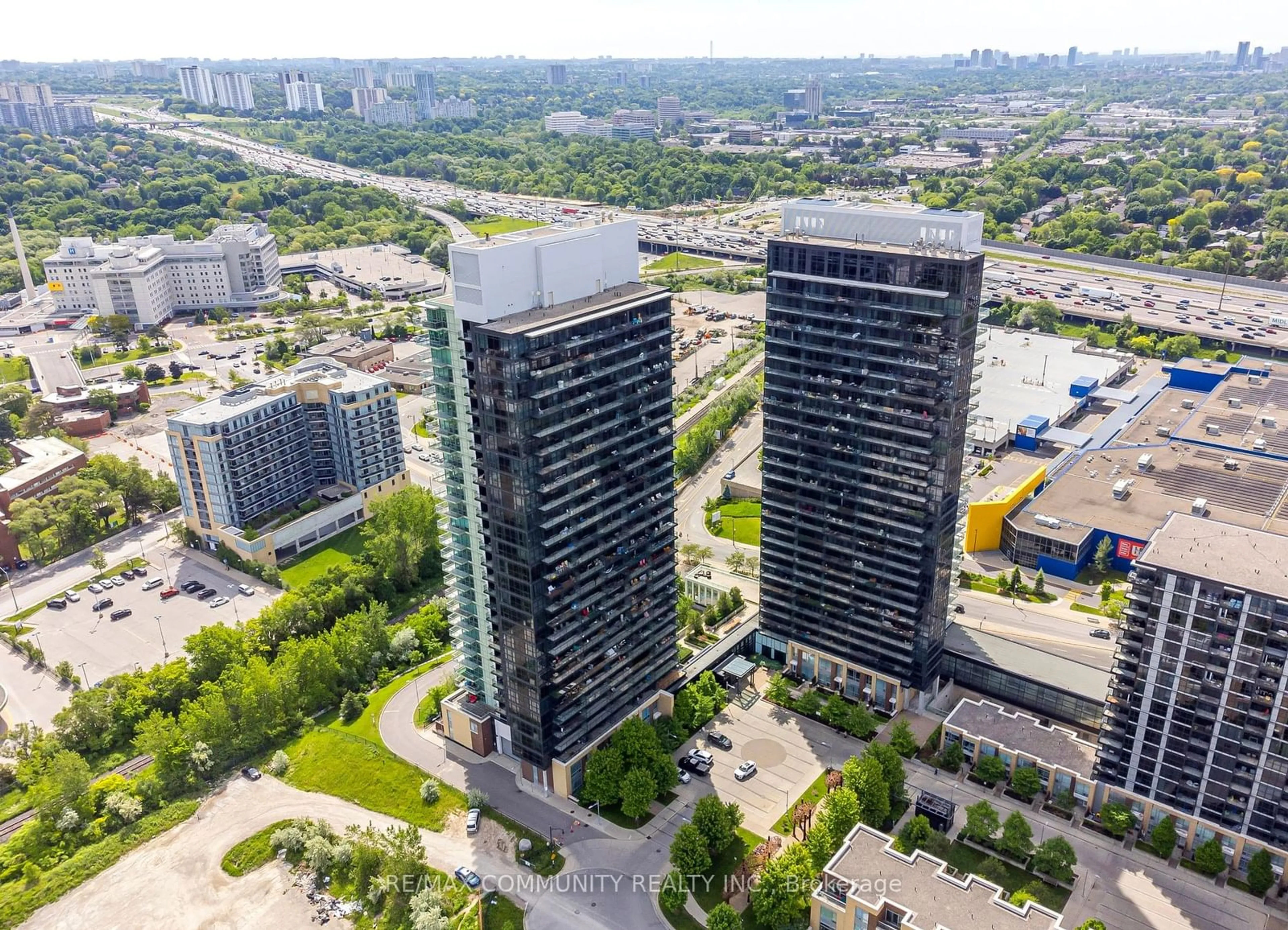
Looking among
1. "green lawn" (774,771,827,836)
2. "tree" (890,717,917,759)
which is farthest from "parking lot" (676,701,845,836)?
"tree" (890,717,917,759)

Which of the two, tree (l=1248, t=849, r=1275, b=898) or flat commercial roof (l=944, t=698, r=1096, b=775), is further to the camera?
flat commercial roof (l=944, t=698, r=1096, b=775)

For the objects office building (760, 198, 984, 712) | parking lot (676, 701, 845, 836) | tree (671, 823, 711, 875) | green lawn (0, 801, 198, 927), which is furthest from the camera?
parking lot (676, 701, 845, 836)

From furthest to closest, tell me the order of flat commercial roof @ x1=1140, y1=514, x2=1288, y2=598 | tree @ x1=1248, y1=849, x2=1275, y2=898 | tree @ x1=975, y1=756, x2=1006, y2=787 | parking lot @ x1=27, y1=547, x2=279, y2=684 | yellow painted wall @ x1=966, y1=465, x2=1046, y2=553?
1. yellow painted wall @ x1=966, y1=465, x2=1046, y2=553
2. parking lot @ x1=27, y1=547, x2=279, y2=684
3. tree @ x1=975, y1=756, x2=1006, y2=787
4. tree @ x1=1248, y1=849, x2=1275, y2=898
5. flat commercial roof @ x1=1140, y1=514, x2=1288, y2=598

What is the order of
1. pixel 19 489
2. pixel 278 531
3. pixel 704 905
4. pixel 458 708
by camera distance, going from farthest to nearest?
pixel 19 489 < pixel 278 531 < pixel 458 708 < pixel 704 905

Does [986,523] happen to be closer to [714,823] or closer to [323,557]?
[714,823]

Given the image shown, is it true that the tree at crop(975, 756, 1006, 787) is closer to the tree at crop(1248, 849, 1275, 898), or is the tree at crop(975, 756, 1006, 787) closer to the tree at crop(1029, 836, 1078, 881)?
the tree at crop(1029, 836, 1078, 881)

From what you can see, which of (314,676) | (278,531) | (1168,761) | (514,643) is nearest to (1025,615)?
(1168,761)

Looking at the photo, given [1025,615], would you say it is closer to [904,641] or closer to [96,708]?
[904,641]

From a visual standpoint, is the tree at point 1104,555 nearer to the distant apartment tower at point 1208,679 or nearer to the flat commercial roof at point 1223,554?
the flat commercial roof at point 1223,554
